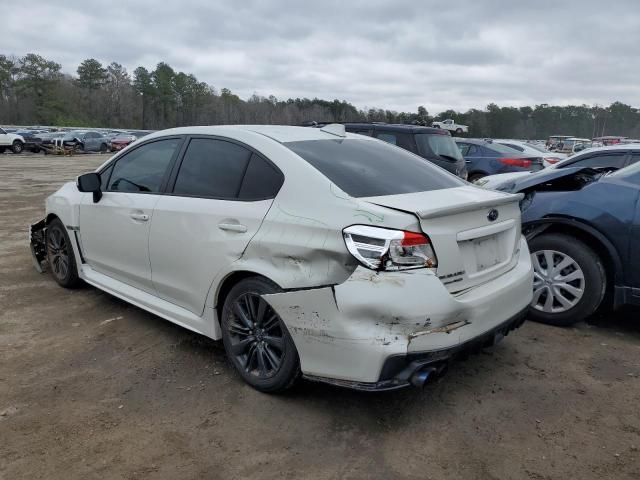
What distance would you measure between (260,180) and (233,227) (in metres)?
0.33

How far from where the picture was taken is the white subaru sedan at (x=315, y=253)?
2.56m

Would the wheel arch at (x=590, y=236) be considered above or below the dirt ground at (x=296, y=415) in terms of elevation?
above

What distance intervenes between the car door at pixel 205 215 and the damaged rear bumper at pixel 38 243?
245 cm

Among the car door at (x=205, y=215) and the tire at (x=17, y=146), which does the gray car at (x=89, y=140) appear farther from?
the car door at (x=205, y=215)

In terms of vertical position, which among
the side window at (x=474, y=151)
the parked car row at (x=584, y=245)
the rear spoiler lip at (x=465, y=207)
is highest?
the side window at (x=474, y=151)

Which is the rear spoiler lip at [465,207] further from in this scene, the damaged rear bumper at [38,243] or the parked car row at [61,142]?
the parked car row at [61,142]

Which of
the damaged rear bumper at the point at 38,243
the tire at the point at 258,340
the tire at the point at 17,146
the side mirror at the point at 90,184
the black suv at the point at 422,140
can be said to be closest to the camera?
the tire at the point at 258,340

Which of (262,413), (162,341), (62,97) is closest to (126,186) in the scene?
Answer: (162,341)

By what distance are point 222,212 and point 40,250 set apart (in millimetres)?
3466

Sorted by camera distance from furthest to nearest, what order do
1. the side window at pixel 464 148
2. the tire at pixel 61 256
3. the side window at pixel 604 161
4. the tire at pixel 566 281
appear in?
the side window at pixel 464 148 → the side window at pixel 604 161 → the tire at pixel 61 256 → the tire at pixel 566 281

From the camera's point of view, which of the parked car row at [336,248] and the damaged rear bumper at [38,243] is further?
the damaged rear bumper at [38,243]

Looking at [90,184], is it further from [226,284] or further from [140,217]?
[226,284]

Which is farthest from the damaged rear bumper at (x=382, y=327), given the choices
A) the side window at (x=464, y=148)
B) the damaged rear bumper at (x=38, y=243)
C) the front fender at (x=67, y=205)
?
the side window at (x=464, y=148)

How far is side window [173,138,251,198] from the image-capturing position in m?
3.32
